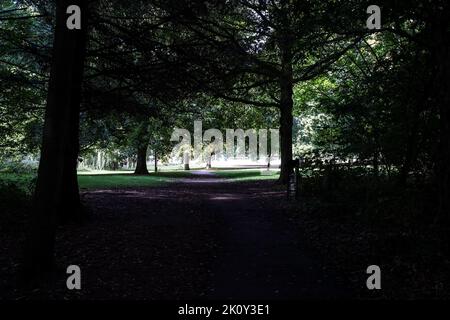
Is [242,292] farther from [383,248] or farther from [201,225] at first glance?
[201,225]

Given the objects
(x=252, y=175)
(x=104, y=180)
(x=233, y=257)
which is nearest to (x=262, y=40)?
(x=233, y=257)

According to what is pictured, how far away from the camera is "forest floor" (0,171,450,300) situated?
Result: 637cm

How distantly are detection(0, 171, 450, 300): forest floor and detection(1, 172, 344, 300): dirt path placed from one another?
0.06 ft

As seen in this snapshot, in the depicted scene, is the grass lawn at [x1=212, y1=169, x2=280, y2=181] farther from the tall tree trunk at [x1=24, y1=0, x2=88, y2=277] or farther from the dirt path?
the tall tree trunk at [x1=24, y1=0, x2=88, y2=277]

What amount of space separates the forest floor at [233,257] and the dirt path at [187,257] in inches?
0.7

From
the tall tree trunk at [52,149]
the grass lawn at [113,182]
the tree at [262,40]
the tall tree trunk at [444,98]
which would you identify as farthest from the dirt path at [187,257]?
the grass lawn at [113,182]

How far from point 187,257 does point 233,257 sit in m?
0.88

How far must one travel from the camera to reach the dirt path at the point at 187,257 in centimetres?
643

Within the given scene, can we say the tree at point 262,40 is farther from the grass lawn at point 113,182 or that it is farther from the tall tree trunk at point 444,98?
the grass lawn at point 113,182

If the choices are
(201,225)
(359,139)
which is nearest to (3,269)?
(201,225)

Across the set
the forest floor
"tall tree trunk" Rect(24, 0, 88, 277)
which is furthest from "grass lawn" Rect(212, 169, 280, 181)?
"tall tree trunk" Rect(24, 0, 88, 277)

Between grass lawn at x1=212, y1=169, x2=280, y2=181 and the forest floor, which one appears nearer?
the forest floor

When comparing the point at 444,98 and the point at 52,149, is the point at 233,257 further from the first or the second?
the point at 444,98
